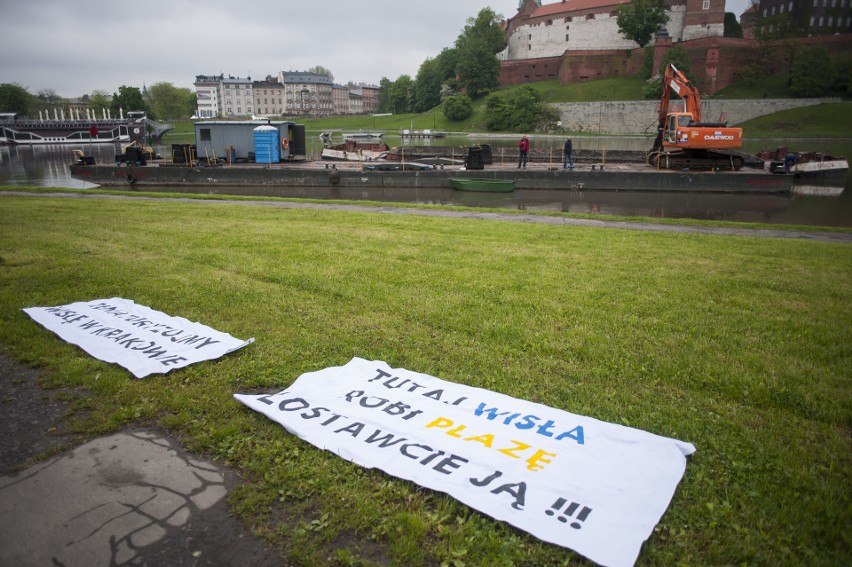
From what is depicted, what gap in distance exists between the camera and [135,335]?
573 cm

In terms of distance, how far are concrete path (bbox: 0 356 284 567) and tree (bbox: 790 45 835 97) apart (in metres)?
106

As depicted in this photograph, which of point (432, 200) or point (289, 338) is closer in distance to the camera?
point (289, 338)

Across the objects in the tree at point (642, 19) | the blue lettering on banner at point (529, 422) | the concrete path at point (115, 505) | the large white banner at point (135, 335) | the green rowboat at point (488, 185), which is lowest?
the concrete path at point (115, 505)

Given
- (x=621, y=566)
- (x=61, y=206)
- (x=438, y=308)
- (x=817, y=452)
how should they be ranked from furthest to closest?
(x=61, y=206) < (x=438, y=308) < (x=817, y=452) < (x=621, y=566)

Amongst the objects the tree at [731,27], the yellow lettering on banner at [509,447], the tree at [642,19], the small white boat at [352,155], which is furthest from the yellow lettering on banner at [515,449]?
the tree at [731,27]

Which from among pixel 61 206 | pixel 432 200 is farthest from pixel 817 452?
pixel 432 200

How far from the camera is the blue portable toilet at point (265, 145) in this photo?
39.0 m

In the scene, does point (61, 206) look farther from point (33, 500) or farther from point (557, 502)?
point (557, 502)

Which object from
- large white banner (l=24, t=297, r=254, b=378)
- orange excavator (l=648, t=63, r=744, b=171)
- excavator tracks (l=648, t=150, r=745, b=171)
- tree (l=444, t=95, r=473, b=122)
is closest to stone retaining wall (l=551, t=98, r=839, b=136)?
tree (l=444, t=95, r=473, b=122)

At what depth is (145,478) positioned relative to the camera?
348cm

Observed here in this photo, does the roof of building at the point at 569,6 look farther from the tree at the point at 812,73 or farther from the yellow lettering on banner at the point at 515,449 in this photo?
the yellow lettering on banner at the point at 515,449

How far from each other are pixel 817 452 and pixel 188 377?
515cm

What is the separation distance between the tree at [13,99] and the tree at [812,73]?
17068 centimetres

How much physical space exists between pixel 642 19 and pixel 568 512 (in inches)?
4760
